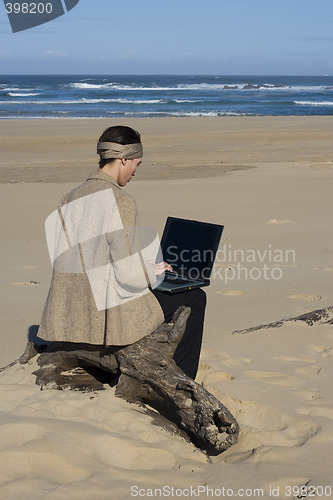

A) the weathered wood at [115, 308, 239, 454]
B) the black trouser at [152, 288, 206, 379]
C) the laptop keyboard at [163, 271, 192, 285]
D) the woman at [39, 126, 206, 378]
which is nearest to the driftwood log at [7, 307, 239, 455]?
the weathered wood at [115, 308, 239, 454]

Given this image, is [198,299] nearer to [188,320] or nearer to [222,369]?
[188,320]

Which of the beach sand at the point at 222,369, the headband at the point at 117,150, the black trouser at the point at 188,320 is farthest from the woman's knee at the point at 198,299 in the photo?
the headband at the point at 117,150

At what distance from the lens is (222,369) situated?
4.73 m

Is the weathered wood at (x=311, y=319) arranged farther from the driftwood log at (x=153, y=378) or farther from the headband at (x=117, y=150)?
the headband at (x=117, y=150)

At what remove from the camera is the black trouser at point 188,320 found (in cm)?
428

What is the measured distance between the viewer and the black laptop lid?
4.45 metres

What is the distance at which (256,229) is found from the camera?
9812 millimetres

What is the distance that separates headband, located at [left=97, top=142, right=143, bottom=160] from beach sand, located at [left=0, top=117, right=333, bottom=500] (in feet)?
4.52

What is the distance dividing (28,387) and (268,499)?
1.67 meters

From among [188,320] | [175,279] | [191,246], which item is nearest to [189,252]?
[191,246]

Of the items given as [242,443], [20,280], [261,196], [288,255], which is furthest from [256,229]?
[242,443]

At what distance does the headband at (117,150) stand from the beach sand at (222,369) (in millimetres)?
1377

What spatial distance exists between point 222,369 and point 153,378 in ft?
3.13

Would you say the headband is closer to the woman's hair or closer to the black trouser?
the woman's hair
